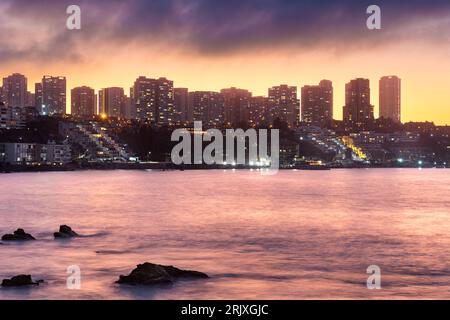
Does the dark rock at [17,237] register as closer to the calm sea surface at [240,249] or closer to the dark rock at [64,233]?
the calm sea surface at [240,249]

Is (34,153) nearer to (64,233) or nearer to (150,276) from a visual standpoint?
(64,233)

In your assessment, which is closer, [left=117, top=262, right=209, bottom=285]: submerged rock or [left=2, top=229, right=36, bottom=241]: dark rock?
[left=117, top=262, right=209, bottom=285]: submerged rock

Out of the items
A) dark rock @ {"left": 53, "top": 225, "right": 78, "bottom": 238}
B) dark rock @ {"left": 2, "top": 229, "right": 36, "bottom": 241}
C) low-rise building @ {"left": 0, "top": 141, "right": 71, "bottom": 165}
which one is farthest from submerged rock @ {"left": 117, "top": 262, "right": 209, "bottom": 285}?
low-rise building @ {"left": 0, "top": 141, "right": 71, "bottom": 165}

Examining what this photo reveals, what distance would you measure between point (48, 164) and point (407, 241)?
13778 cm

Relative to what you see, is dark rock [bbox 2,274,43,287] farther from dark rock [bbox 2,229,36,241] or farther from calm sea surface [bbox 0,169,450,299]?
dark rock [bbox 2,229,36,241]

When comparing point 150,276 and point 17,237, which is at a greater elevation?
point 150,276

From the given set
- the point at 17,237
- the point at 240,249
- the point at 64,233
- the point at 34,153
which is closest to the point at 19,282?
the point at 17,237

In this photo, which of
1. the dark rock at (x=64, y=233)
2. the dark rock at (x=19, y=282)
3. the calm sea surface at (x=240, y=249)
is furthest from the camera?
the dark rock at (x=64, y=233)

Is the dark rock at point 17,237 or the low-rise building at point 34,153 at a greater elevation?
the low-rise building at point 34,153

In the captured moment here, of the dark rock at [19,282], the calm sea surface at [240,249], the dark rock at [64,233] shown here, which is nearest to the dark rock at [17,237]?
the calm sea surface at [240,249]

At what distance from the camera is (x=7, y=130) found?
16512 cm

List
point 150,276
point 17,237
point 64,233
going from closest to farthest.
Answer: point 150,276 → point 17,237 → point 64,233
